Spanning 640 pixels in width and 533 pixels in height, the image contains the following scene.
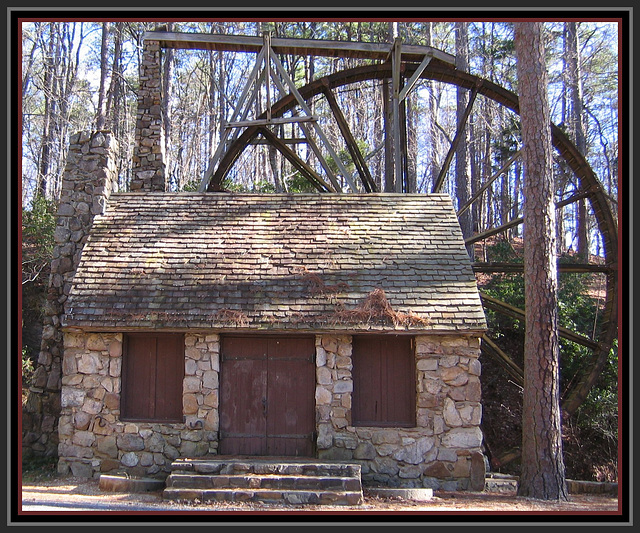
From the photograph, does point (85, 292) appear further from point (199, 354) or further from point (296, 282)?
point (296, 282)

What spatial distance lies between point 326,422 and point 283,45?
8.33 metres

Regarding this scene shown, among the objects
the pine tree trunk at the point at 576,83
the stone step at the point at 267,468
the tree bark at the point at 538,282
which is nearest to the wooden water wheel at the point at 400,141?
the tree bark at the point at 538,282

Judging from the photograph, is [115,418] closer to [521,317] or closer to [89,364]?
[89,364]

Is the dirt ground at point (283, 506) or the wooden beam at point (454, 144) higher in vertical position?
the wooden beam at point (454, 144)

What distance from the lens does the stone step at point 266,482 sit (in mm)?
7684

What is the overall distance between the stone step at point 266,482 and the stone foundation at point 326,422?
0.99 m

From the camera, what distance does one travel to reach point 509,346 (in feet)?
46.5

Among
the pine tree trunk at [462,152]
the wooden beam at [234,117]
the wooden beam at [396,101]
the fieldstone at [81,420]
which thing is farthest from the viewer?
the pine tree trunk at [462,152]

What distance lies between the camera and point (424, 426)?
8.77 meters

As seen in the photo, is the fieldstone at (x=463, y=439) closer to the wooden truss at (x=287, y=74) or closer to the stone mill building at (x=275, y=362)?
the stone mill building at (x=275, y=362)

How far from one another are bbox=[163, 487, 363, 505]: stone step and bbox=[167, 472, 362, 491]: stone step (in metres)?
0.12

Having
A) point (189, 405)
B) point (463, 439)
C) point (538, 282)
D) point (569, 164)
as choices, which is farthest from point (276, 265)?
point (569, 164)

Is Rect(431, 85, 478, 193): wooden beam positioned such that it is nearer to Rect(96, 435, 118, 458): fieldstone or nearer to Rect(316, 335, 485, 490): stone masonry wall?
Rect(316, 335, 485, 490): stone masonry wall

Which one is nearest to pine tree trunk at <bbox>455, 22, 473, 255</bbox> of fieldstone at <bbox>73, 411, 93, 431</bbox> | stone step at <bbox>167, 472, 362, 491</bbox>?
stone step at <bbox>167, 472, 362, 491</bbox>
